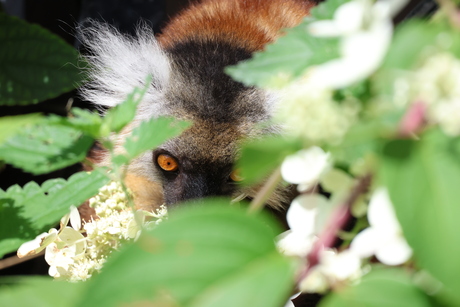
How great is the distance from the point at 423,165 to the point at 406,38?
0.07 meters

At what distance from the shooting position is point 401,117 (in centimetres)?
30

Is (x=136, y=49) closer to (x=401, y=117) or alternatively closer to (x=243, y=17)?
(x=243, y=17)

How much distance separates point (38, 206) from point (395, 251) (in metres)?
0.32

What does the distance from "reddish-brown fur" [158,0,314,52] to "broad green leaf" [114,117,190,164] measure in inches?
43.8

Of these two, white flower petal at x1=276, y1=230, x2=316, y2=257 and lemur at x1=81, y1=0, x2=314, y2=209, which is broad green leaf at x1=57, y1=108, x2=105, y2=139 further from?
lemur at x1=81, y1=0, x2=314, y2=209

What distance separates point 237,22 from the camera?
1.65 meters

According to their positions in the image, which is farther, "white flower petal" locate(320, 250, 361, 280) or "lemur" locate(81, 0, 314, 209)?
"lemur" locate(81, 0, 314, 209)

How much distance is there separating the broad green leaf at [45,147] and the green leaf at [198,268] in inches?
7.6

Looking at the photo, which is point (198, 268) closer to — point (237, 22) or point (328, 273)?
point (328, 273)

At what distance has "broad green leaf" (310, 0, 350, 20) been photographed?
0.42 m

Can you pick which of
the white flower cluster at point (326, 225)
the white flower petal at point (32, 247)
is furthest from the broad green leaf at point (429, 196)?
the white flower petal at point (32, 247)

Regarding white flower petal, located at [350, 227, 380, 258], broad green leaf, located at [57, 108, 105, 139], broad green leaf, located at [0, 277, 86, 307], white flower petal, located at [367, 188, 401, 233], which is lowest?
broad green leaf, located at [0, 277, 86, 307]

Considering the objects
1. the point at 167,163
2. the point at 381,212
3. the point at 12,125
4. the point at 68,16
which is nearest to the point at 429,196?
the point at 381,212

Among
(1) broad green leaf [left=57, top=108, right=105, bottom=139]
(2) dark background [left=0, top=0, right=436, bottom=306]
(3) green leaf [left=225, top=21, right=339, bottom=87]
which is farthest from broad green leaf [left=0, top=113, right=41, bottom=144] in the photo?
(2) dark background [left=0, top=0, right=436, bottom=306]
